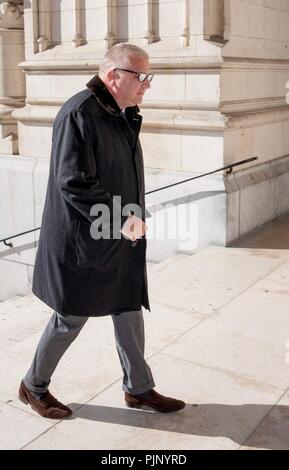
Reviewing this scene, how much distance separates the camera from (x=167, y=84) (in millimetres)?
6789

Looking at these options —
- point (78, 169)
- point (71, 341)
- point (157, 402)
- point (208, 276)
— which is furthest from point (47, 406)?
point (208, 276)

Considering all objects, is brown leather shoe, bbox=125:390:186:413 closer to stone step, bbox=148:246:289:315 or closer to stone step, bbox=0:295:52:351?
stone step, bbox=0:295:52:351

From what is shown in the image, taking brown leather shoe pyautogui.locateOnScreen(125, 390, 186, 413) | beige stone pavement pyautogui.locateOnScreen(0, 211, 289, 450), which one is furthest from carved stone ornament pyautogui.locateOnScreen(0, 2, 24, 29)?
brown leather shoe pyautogui.locateOnScreen(125, 390, 186, 413)

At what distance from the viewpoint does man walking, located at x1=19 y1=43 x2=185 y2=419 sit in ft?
9.78

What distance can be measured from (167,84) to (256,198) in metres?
1.61

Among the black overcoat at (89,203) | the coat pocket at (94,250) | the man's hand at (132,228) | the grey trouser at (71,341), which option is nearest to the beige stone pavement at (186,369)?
the grey trouser at (71,341)

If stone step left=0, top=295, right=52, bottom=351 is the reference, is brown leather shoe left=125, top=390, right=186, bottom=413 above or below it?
above

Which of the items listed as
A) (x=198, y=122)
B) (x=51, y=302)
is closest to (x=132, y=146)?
(x=51, y=302)

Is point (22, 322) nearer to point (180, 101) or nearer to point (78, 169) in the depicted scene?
point (78, 169)

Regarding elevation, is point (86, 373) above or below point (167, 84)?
below

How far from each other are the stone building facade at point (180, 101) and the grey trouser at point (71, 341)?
345 centimetres

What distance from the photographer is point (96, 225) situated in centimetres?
301

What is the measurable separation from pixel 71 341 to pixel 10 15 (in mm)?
6279
